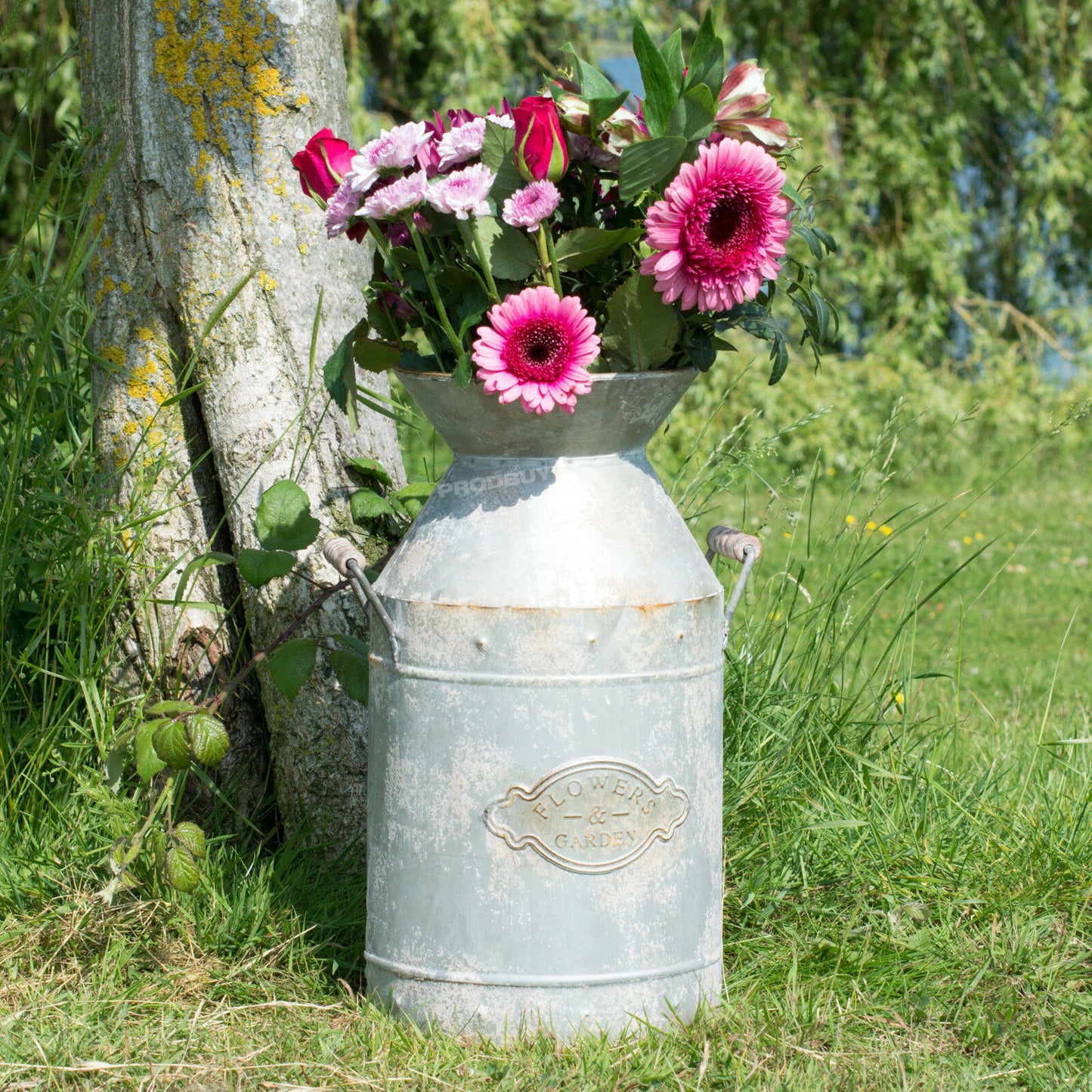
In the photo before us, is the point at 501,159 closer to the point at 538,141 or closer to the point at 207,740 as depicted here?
the point at 538,141

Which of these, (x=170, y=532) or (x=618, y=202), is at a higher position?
(x=618, y=202)

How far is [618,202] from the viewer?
192 cm

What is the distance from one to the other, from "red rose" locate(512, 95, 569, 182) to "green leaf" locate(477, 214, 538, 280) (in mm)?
89

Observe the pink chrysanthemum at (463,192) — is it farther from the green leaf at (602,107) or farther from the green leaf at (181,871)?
the green leaf at (181,871)

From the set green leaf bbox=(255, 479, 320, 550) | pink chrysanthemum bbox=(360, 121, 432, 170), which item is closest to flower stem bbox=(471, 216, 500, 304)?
pink chrysanthemum bbox=(360, 121, 432, 170)

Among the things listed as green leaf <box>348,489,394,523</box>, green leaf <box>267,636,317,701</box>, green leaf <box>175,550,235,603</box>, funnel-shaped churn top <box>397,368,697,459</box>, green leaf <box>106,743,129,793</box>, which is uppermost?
funnel-shaped churn top <box>397,368,697,459</box>

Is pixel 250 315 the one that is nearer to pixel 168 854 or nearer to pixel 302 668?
Result: pixel 302 668

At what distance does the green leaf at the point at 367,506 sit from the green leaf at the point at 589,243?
650 mm

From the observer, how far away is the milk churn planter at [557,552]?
5.70 ft

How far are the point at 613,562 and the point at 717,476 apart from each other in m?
1.02

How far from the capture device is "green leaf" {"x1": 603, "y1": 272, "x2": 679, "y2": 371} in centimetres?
183

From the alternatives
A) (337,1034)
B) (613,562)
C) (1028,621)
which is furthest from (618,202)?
(1028,621)

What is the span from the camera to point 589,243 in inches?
71.2

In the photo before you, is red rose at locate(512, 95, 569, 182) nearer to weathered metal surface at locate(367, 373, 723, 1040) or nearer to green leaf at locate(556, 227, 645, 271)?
green leaf at locate(556, 227, 645, 271)
